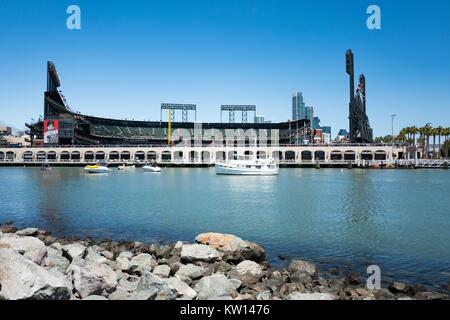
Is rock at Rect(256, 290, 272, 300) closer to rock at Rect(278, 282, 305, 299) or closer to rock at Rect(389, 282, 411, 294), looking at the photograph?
rock at Rect(278, 282, 305, 299)

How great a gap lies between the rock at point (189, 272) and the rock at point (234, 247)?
8.47 ft

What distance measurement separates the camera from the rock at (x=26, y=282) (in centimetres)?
1000

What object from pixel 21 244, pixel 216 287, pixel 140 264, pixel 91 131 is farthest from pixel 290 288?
pixel 91 131

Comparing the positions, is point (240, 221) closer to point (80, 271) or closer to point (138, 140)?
point (80, 271)

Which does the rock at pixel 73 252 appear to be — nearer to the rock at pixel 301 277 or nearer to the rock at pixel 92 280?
the rock at pixel 92 280

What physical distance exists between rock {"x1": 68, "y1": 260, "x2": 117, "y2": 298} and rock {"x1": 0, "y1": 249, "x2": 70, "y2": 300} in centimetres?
98

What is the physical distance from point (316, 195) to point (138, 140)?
16029 cm

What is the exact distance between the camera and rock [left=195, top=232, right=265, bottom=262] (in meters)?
17.9

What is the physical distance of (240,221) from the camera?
30.8m

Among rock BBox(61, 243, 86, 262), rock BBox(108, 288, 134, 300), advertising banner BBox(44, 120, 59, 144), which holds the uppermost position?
advertising banner BBox(44, 120, 59, 144)

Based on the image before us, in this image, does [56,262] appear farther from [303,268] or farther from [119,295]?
[303,268]

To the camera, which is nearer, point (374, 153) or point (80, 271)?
point (80, 271)

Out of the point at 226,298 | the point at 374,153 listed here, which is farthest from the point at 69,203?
the point at 374,153

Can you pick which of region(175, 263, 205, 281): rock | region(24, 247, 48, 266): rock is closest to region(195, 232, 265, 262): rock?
region(175, 263, 205, 281): rock
